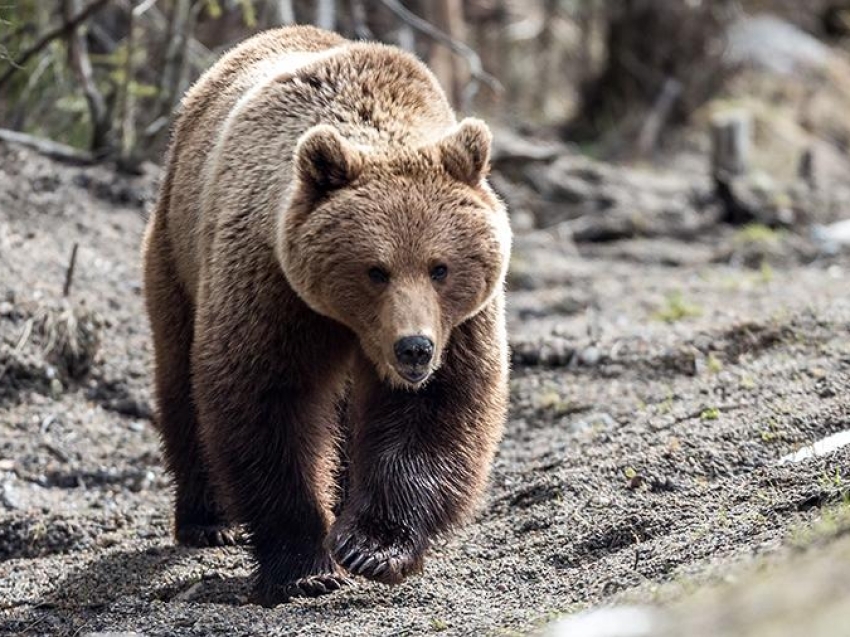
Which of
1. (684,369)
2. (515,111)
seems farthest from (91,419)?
(515,111)

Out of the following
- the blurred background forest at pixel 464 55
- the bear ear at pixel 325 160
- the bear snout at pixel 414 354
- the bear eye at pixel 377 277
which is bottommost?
the blurred background forest at pixel 464 55

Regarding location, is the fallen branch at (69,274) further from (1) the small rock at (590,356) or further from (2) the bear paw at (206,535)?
(1) the small rock at (590,356)

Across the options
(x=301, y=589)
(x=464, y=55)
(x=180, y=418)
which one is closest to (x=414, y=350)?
(x=301, y=589)

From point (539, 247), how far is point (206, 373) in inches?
273

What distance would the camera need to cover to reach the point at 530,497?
6.50m

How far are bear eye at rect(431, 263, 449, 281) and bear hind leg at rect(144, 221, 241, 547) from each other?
1711 millimetres

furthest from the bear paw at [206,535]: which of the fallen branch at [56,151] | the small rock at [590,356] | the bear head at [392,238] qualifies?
the fallen branch at [56,151]

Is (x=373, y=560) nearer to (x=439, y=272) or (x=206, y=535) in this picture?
(x=439, y=272)

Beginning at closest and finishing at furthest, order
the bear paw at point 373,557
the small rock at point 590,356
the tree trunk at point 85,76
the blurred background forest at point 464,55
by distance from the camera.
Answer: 1. the bear paw at point 373,557
2. the small rock at point 590,356
3. the tree trunk at point 85,76
4. the blurred background forest at point 464,55

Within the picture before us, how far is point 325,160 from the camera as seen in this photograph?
524cm

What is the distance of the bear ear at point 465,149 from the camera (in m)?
5.37

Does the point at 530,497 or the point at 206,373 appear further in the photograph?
the point at 530,497

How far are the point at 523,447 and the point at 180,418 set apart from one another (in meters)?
1.93

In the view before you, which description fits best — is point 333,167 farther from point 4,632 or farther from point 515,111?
point 515,111
